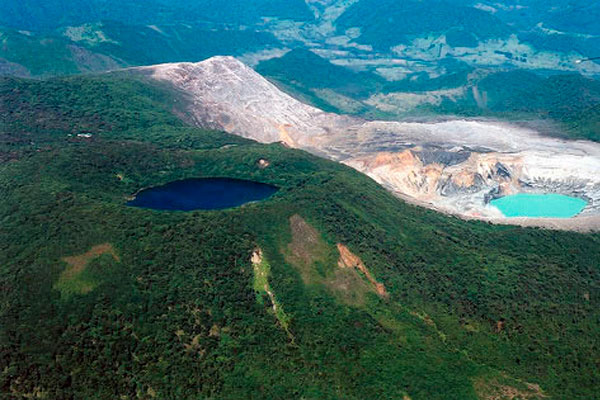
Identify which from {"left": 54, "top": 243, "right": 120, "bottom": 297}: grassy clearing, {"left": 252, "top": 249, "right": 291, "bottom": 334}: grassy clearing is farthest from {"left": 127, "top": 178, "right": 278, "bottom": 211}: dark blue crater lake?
{"left": 54, "top": 243, "right": 120, "bottom": 297}: grassy clearing

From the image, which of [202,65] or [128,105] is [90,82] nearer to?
[128,105]

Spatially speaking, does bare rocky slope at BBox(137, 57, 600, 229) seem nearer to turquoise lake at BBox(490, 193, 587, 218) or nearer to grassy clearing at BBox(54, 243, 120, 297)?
turquoise lake at BBox(490, 193, 587, 218)

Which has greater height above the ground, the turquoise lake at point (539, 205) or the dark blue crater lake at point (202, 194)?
the dark blue crater lake at point (202, 194)

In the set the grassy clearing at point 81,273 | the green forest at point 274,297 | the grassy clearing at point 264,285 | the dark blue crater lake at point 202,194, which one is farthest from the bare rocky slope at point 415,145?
the grassy clearing at point 81,273

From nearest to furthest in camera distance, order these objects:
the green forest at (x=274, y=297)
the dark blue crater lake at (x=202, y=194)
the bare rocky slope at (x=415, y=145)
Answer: the green forest at (x=274, y=297)
the dark blue crater lake at (x=202, y=194)
the bare rocky slope at (x=415, y=145)

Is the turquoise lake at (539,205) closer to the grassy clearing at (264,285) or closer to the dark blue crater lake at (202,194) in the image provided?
the dark blue crater lake at (202,194)

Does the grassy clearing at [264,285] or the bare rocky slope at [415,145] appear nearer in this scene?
the grassy clearing at [264,285]

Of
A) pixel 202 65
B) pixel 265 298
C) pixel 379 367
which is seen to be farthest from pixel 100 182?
pixel 202 65
